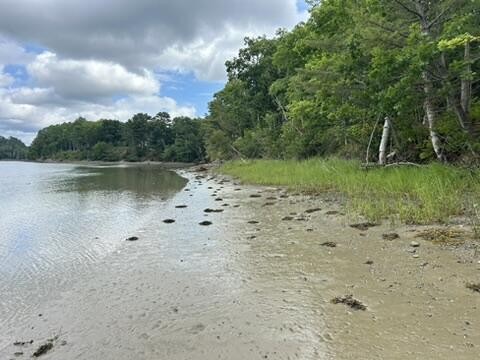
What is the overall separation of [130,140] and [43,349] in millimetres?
110631

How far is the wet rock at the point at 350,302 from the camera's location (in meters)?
4.26

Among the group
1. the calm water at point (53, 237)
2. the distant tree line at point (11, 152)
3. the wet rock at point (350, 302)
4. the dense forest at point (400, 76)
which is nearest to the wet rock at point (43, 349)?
the calm water at point (53, 237)

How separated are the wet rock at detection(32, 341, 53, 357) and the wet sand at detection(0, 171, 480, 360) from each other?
7cm

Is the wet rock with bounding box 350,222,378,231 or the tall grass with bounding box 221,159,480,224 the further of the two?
the tall grass with bounding box 221,159,480,224

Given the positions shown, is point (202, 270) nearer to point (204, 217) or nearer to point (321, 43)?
point (204, 217)

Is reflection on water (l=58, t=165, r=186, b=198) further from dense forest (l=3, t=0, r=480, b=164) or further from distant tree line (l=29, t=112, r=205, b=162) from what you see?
distant tree line (l=29, t=112, r=205, b=162)

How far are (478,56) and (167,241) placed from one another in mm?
10050

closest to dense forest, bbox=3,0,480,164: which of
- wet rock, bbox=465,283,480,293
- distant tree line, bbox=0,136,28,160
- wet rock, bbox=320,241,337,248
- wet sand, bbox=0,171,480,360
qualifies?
wet sand, bbox=0,171,480,360

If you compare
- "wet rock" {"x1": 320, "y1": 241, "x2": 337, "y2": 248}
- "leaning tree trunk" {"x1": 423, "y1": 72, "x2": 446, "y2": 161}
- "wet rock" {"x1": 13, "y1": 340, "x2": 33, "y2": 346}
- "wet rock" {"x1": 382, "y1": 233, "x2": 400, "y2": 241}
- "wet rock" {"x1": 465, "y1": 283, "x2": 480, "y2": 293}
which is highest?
"leaning tree trunk" {"x1": 423, "y1": 72, "x2": 446, "y2": 161}

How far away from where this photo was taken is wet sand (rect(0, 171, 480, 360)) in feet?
11.7

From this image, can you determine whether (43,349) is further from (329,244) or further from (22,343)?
(329,244)

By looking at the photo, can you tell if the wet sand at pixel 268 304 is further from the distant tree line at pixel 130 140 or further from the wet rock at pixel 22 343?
the distant tree line at pixel 130 140

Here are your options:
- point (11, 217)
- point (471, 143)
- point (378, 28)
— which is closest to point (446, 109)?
point (471, 143)

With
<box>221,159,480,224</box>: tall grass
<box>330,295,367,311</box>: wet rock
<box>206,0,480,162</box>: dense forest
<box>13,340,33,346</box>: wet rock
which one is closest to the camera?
<box>13,340,33,346</box>: wet rock
